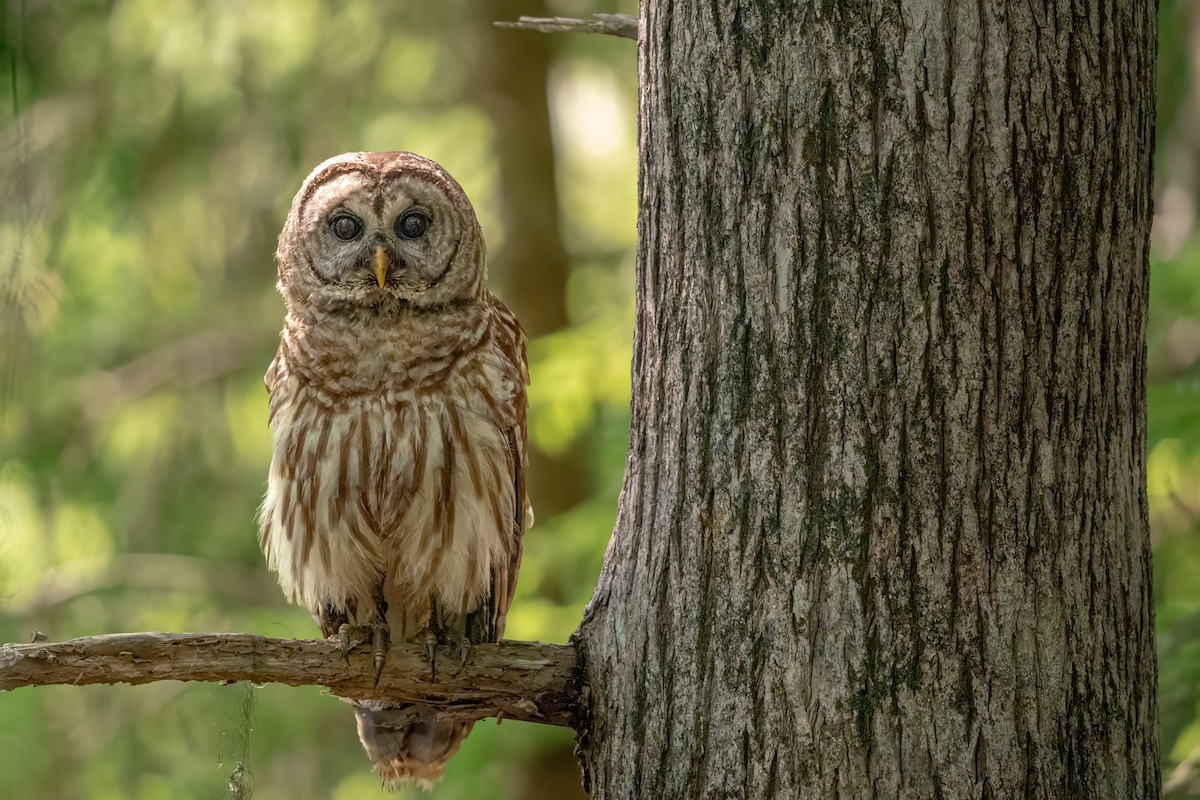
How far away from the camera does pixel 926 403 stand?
229 centimetres

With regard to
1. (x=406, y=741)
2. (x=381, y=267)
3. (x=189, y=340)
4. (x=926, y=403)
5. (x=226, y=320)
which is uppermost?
(x=381, y=267)

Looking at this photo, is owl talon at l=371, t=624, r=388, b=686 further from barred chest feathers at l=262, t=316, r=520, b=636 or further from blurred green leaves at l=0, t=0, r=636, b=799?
blurred green leaves at l=0, t=0, r=636, b=799

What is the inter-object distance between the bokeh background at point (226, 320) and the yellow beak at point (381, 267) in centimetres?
174

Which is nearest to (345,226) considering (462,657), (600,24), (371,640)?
(600,24)

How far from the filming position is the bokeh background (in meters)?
6.67

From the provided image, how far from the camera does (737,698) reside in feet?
7.84

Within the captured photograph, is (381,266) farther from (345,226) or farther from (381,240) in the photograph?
(345,226)

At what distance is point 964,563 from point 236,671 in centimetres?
145

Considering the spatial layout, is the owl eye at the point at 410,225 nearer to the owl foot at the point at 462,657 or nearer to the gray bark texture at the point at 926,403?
the owl foot at the point at 462,657

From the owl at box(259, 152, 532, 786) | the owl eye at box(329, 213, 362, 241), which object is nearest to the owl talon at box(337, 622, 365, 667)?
the owl at box(259, 152, 532, 786)

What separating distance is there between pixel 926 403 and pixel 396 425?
1765mm

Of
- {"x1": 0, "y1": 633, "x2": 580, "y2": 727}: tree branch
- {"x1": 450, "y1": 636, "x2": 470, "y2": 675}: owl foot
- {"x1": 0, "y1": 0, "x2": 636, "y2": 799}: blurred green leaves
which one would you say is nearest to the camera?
{"x1": 0, "y1": 633, "x2": 580, "y2": 727}: tree branch

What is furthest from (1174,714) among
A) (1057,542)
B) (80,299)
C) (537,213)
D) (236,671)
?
(80,299)

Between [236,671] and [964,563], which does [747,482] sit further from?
[236,671]
